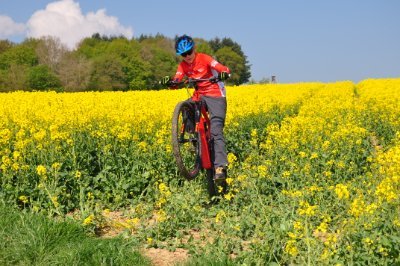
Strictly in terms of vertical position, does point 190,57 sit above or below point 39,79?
below

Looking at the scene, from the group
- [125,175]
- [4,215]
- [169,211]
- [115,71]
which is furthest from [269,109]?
[115,71]

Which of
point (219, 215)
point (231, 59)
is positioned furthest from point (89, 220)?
point (231, 59)

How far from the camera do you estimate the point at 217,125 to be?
22.3 feet

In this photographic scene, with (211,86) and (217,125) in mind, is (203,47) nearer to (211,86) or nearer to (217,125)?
(211,86)

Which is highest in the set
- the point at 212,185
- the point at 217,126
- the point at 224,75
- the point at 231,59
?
the point at 231,59

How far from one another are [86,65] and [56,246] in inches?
2281

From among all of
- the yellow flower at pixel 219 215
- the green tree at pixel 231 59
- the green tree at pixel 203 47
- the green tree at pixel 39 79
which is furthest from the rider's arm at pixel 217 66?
the green tree at pixel 231 59

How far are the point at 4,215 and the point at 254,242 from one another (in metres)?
3.05

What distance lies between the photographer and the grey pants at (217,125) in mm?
6723

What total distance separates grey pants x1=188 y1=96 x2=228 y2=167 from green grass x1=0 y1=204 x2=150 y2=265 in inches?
76.1

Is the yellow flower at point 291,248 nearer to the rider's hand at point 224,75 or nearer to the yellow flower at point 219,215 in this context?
the yellow flower at point 219,215

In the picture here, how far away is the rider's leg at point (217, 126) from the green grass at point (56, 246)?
6.32ft

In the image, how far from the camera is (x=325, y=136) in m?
9.52

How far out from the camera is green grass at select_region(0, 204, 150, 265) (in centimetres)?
471
